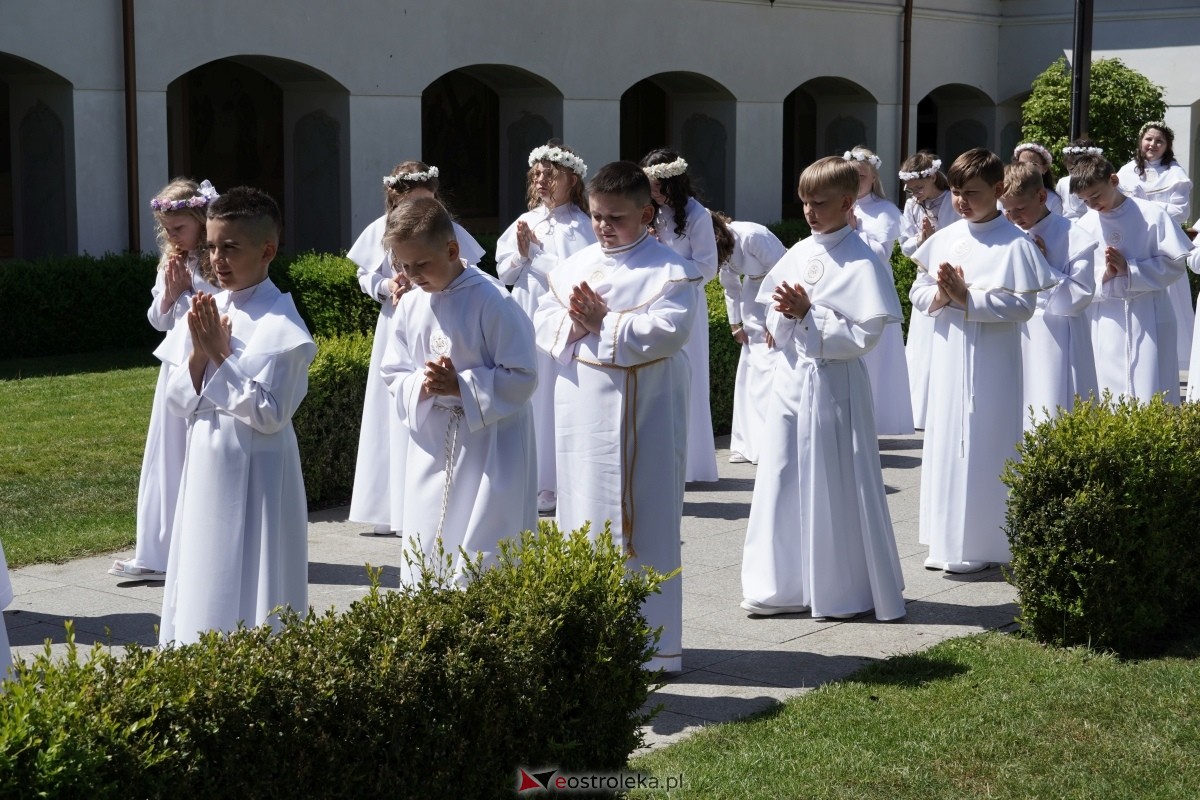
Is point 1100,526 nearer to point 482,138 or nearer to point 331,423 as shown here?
point 331,423

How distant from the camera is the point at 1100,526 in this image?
6363mm

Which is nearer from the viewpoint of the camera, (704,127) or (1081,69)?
(1081,69)

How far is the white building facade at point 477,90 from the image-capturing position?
56.7 feet

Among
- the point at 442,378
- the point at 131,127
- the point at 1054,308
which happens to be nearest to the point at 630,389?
the point at 442,378

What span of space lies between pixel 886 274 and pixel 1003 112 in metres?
23.4

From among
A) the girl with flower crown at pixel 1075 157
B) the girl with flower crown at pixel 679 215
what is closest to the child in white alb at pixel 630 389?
the girl with flower crown at pixel 679 215

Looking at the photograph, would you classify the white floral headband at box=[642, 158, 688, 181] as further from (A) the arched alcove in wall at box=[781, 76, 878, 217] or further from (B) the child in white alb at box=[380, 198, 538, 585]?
(A) the arched alcove in wall at box=[781, 76, 878, 217]

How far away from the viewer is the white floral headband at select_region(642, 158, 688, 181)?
968cm

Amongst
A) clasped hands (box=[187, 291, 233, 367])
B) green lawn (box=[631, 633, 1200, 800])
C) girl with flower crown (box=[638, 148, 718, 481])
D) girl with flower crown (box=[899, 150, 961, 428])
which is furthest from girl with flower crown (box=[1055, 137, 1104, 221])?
clasped hands (box=[187, 291, 233, 367])

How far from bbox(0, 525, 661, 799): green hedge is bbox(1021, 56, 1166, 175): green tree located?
2034cm

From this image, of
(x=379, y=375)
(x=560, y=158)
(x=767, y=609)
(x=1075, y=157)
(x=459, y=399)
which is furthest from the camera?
(x=1075, y=157)

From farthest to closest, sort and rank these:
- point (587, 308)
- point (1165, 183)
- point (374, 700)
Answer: point (1165, 183) < point (587, 308) < point (374, 700)

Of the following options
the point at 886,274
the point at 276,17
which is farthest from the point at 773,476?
the point at 276,17

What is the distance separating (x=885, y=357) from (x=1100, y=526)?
5913mm
